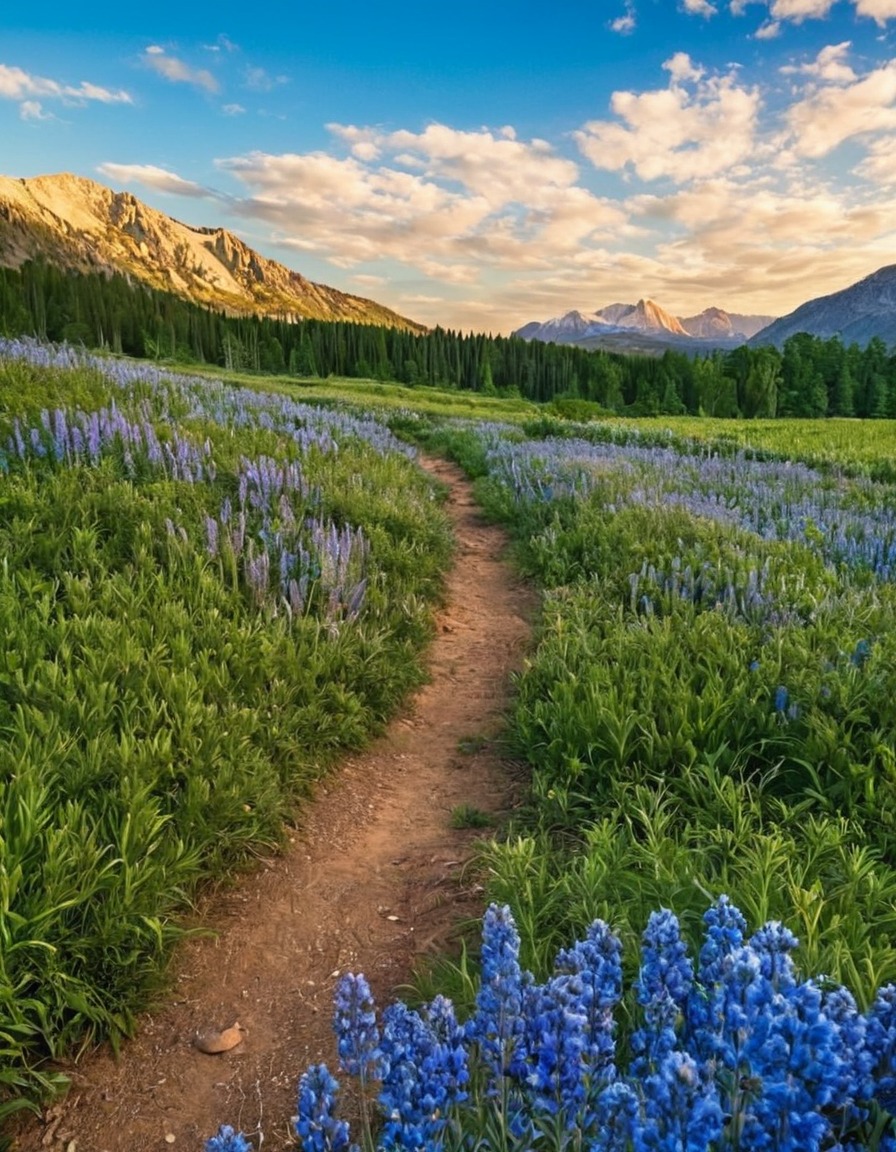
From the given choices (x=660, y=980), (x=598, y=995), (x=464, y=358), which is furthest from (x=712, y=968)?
(x=464, y=358)

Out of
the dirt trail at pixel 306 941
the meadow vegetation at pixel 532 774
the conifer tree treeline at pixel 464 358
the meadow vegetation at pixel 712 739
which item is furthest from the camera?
the conifer tree treeline at pixel 464 358

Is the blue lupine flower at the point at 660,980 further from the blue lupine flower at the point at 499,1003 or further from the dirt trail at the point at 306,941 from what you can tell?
the dirt trail at the point at 306,941

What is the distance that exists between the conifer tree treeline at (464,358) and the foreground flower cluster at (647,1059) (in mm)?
71095

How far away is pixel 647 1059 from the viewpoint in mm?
1750

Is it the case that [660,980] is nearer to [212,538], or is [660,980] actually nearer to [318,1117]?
[318,1117]

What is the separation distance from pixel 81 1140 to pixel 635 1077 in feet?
6.40

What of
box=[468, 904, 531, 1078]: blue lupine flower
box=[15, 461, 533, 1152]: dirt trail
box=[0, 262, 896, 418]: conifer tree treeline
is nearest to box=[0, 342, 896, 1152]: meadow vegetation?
box=[468, 904, 531, 1078]: blue lupine flower

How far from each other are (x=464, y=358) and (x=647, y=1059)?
4816 inches

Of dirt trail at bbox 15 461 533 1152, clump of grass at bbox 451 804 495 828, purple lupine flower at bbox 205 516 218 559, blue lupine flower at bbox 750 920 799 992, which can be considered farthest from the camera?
purple lupine flower at bbox 205 516 218 559

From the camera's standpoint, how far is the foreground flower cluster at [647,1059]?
1.23 meters

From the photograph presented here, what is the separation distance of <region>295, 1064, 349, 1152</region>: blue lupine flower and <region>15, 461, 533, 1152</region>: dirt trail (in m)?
1.10

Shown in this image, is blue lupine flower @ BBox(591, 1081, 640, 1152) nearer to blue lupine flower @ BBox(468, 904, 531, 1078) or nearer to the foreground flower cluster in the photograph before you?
the foreground flower cluster

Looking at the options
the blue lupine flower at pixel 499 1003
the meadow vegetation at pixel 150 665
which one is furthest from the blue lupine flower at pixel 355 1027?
the meadow vegetation at pixel 150 665

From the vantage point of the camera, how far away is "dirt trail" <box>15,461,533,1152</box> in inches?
97.5
